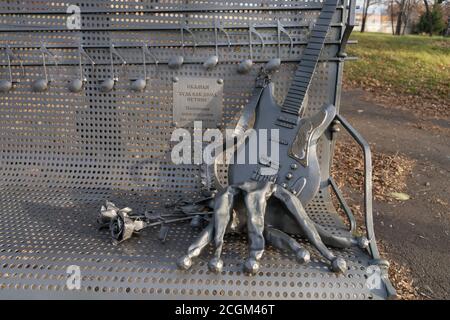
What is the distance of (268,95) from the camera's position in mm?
2717

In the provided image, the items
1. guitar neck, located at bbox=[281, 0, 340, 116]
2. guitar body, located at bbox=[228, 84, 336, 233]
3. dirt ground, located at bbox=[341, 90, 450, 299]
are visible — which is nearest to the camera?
guitar body, located at bbox=[228, 84, 336, 233]

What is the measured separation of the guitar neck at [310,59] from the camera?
8.57 ft

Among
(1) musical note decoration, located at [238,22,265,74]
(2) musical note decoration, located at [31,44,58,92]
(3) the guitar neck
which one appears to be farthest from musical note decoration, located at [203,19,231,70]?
(2) musical note decoration, located at [31,44,58,92]

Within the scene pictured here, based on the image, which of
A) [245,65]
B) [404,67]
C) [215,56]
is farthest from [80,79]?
[404,67]

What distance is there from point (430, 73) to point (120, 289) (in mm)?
10881

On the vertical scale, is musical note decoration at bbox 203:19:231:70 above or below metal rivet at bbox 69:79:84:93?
above

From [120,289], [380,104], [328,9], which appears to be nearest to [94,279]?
[120,289]

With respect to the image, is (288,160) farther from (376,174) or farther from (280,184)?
(376,174)

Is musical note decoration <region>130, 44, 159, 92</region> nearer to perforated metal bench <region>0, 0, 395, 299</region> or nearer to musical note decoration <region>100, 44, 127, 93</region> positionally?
perforated metal bench <region>0, 0, 395, 299</region>

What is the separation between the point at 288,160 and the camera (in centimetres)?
245

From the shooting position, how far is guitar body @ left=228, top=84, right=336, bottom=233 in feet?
7.79

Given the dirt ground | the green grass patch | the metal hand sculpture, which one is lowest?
the dirt ground

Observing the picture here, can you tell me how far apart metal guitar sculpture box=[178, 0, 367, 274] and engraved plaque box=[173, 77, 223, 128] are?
285mm

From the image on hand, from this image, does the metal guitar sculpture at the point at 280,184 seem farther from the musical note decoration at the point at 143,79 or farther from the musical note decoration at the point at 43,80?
the musical note decoration at the point at 43,80
